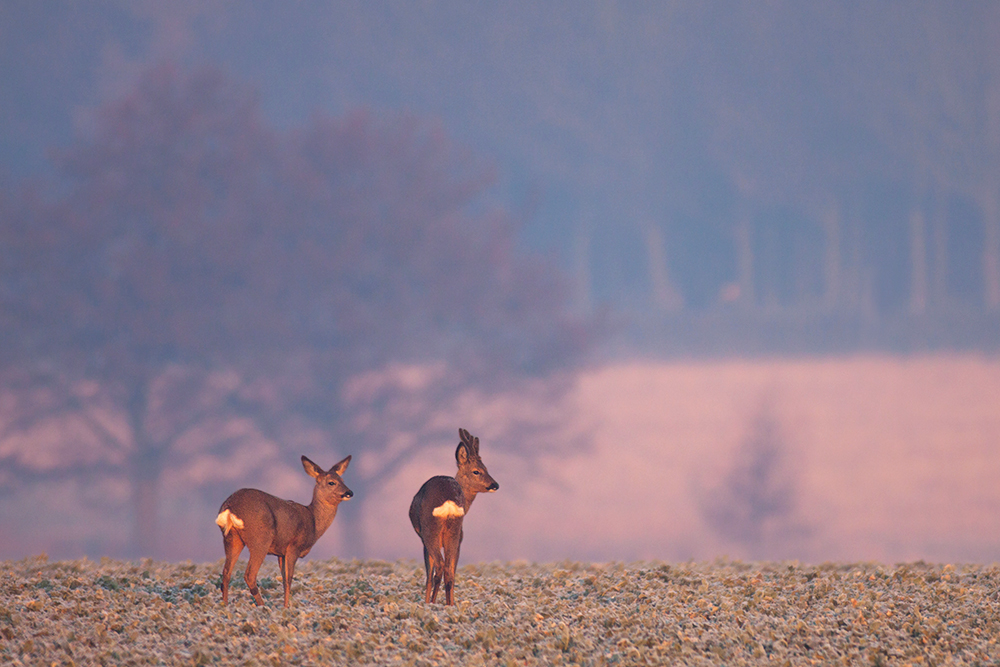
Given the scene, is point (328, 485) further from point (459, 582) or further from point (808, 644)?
point (808, 644)

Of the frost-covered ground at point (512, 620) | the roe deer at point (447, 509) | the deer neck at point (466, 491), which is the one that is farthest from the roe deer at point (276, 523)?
the deer neck at point (466, 491)

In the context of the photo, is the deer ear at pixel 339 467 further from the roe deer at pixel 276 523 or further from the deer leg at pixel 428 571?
the deer leg at pixel 428 571

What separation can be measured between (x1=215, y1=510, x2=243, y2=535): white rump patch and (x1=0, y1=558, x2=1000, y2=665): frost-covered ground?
37.1 inches

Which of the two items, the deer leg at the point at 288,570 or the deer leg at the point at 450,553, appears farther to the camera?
the deer leg at the point at 288,570

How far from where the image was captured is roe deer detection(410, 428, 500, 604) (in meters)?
10.9

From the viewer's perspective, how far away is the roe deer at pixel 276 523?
35.4 feet

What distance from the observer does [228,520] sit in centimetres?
1077

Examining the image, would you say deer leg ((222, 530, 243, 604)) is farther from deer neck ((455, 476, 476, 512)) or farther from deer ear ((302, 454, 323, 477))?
deer neck ((455, 476, 476, 512))

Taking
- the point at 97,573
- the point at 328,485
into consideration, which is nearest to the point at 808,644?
the point at 328,485

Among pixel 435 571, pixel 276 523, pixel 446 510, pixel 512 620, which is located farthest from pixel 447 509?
pixel 276 523

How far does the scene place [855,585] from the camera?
1309 cm

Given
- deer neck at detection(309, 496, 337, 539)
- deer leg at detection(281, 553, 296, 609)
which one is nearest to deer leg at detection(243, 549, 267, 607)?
deer leg at detection(281, 553, 296, 609)

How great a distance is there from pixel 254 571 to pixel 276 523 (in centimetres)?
58

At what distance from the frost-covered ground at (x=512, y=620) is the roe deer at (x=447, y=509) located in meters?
0.39
